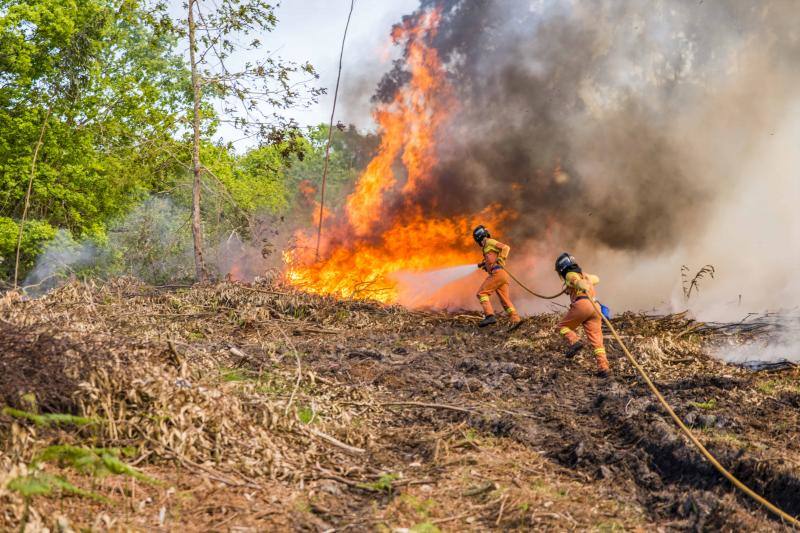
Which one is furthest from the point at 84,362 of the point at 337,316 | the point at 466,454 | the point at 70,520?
the point at 337,316

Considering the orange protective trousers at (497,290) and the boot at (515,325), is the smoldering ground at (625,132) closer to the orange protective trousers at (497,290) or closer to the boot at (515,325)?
the orange protective trousers at (497,290)

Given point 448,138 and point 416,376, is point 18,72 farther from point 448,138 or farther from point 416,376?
point 416,376

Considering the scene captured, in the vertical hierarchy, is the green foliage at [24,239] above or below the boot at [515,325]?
above

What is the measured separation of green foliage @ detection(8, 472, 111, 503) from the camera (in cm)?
338

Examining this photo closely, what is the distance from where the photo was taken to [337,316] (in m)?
13.4

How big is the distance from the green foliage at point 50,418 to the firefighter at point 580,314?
680cm

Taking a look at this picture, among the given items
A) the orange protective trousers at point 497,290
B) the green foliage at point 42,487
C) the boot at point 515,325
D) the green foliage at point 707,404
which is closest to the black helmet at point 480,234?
the orange protective trousers at point 497,290

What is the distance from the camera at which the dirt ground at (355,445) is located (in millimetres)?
4270

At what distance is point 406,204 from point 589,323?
9015 millimetres

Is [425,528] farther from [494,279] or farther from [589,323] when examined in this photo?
[494,279]

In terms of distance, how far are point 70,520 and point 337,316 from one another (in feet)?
31.9

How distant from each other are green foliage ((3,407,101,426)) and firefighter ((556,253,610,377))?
6.80 m

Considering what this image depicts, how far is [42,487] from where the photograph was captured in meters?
3.40

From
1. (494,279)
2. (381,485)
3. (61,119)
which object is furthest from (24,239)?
(381,485)
